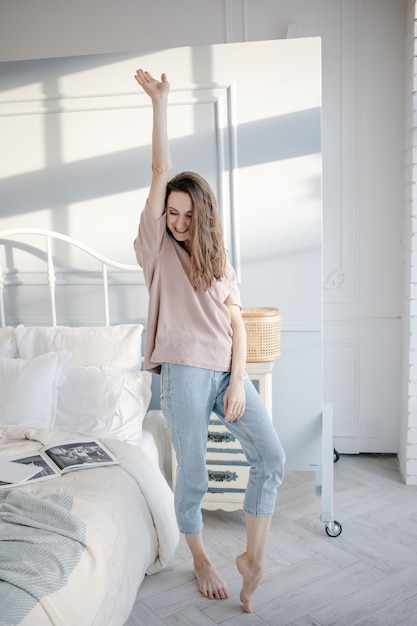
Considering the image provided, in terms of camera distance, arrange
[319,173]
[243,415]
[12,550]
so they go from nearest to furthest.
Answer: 1. [12,550]
2. [243,415]
3. [319,173]

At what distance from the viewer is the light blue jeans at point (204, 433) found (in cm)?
209

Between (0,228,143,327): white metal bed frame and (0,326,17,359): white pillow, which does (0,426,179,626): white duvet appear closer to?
(0,326,17,359): white pillow

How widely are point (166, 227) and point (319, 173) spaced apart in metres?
1.08

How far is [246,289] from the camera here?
3.07 m

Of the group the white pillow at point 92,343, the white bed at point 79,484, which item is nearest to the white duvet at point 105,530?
the white bed at point 79,484

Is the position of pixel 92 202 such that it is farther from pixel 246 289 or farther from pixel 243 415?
pixel 243 415

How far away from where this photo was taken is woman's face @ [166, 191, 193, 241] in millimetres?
2045

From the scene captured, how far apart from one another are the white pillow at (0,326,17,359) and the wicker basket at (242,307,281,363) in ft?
3.43

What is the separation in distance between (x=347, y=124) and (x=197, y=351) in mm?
1811

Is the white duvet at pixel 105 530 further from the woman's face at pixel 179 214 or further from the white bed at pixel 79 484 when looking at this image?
the woman's face at pixel 179 214

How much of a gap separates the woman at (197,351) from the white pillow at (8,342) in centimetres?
104

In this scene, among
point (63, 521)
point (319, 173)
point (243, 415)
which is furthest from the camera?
point (319, 173)

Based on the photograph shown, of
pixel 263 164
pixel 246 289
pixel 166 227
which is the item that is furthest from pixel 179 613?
pixel 263 164

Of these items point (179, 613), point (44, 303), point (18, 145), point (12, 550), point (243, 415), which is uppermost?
point (18, 145)
